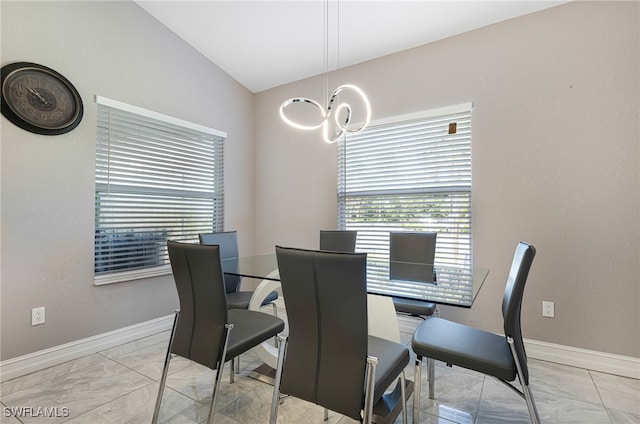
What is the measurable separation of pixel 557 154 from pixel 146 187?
11.6 feet

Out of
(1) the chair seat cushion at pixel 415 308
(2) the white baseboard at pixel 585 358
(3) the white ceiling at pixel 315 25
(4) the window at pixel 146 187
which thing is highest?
(3) the white ceiling at pixel 315 25

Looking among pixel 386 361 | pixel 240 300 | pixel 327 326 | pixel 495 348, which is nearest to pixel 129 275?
pixel 240 300

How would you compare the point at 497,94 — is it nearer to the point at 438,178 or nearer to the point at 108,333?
the point at 438,178

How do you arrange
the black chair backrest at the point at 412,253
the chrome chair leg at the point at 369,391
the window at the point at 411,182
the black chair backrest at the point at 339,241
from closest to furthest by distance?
the chrome chair leg at the point at 369,391 → the black chair backrest at the point at 412,253 → the window at the point at 411,182 → the black chair backrest at the point at 339,241

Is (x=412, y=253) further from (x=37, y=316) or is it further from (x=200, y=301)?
(x=37, y=316)

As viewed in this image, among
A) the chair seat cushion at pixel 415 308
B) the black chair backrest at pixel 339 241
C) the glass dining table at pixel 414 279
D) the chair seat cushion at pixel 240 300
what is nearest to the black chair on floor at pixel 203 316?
the glass dining table at pixel 414 279

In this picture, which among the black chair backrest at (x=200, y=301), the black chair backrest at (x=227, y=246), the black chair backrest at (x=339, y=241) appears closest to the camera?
the black chair backrest at (x=200, y=301)

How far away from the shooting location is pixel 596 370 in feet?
7.16

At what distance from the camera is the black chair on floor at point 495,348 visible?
4.34 ft

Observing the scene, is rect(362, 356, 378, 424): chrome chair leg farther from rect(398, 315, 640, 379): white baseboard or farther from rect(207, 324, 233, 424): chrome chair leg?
rect(398, 315, 640, 379): white baseboard

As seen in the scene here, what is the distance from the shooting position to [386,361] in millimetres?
1320

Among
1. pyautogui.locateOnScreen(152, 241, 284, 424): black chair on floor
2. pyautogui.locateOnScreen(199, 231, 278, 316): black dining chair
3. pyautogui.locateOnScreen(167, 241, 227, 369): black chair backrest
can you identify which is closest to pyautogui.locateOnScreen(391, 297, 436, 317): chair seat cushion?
pyautogui.locateOnScreen(199, 231, 278, 316): black dining chair

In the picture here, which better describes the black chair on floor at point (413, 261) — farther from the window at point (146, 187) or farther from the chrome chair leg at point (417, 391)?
the window at point (146, 187)

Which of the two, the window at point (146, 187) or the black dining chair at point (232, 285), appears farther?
the window at point (146, 187)
